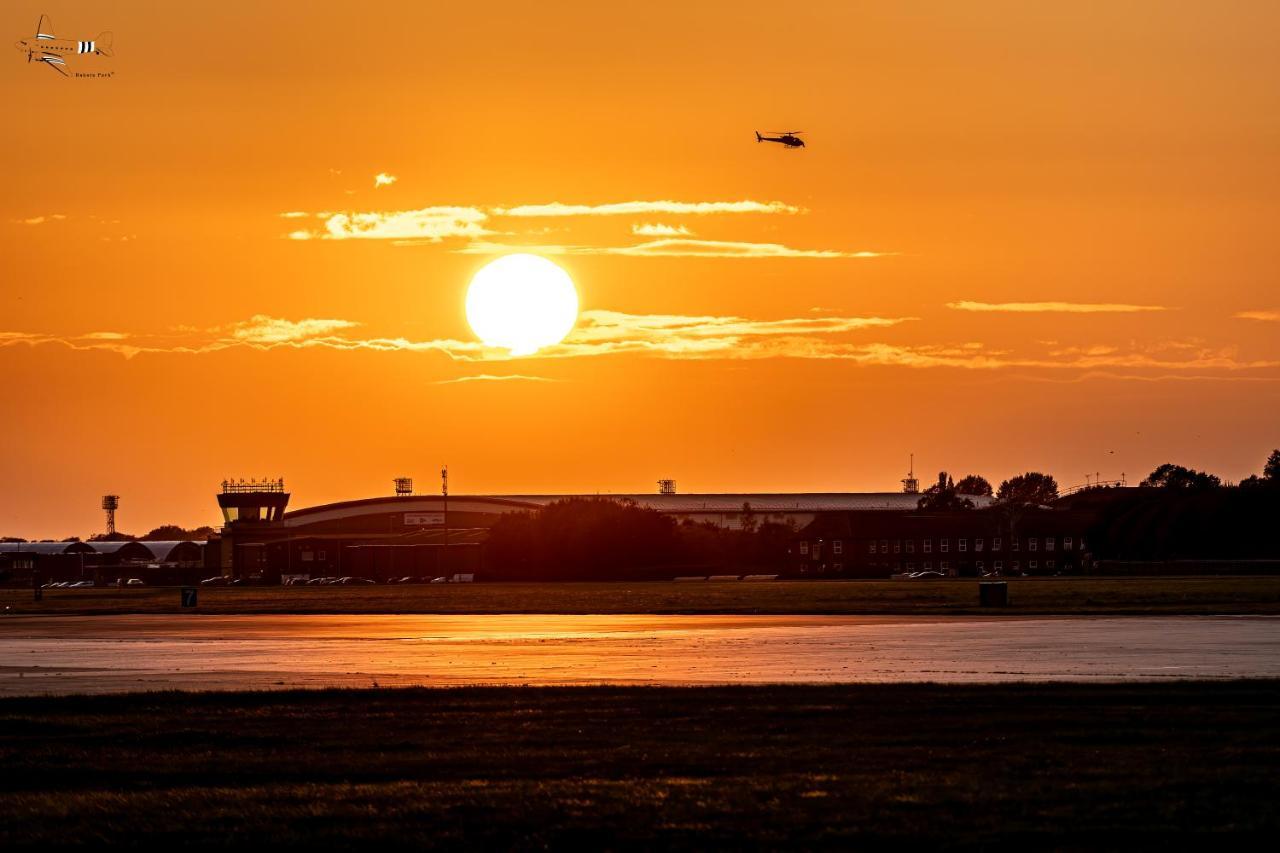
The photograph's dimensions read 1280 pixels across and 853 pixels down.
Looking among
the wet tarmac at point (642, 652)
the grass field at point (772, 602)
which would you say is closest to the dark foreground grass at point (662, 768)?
the wet tarmac at point (642, 652)

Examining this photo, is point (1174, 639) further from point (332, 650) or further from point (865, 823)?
point (865, 823)

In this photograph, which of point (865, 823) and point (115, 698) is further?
point (115, 698)

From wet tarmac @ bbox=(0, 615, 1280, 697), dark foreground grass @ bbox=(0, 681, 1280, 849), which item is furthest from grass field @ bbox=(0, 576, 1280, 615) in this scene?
dark foreground grass @ bbox=(0, 681, 1280, 849)

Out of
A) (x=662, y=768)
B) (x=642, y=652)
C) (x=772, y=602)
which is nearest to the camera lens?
(x=662, y=768)

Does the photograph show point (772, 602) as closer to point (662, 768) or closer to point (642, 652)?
point (642, 652)

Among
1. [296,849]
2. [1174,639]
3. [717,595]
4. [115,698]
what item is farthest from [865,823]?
[717,595]

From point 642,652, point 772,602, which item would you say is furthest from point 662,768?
point 772,602

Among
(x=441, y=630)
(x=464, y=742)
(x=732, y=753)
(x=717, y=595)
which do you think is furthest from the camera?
(x=717, y=595)
